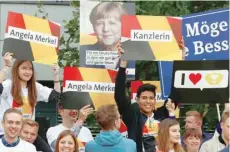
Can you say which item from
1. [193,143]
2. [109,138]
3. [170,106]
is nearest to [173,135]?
[193,143]

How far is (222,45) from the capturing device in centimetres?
821

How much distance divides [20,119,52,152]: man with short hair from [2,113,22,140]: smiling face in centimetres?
69

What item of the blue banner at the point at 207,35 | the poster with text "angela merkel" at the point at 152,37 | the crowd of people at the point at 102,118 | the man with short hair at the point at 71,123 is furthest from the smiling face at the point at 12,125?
the blue banner at the point at 207,35

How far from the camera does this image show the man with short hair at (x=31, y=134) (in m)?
7.56

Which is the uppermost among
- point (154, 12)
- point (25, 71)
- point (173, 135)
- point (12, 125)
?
point (154, 12)

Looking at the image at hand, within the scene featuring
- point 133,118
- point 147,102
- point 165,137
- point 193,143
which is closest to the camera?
point 165,137

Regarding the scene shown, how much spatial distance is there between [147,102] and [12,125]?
1.72 metres

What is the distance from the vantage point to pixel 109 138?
6.91 m

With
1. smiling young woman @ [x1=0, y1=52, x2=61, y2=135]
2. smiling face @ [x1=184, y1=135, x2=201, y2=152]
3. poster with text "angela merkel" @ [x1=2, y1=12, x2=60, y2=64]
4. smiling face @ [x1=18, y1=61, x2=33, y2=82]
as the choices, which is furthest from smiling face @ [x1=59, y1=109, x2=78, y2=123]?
smiling face @ [x1=184, y1=135, x2=201, y2=152]

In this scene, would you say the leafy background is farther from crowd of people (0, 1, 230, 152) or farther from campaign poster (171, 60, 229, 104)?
campaign poster (171, 60, 229, 104)

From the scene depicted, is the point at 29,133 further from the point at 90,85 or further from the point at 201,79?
the point at 201,79

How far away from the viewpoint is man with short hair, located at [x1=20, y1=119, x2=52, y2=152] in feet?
24.8

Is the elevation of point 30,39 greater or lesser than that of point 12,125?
greater

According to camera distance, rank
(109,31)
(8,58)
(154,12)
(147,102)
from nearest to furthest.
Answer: (147,102) < (8,58) < (109,31) < (154,12)
